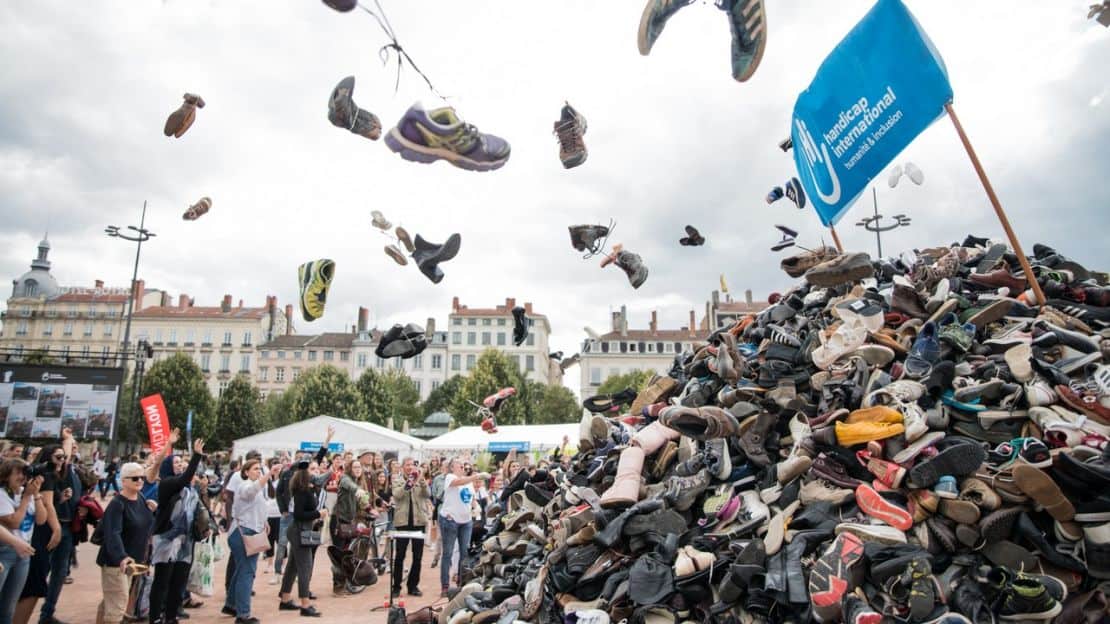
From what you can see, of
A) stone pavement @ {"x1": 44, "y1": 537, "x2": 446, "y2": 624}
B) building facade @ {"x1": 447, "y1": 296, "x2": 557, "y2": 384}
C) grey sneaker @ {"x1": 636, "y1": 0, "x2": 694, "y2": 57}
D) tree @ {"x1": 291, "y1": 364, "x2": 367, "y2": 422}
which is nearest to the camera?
grey sneaker @ {"x1": 636, "y1": 0, "x2": 694, "y2": 57}

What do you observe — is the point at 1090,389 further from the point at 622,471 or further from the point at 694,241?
the point at 694,241

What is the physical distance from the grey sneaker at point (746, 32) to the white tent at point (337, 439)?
58.5 feet

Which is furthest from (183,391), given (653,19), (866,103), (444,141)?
(866,103)

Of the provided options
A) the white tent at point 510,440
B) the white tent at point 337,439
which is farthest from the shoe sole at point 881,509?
the white tent at point 337,439

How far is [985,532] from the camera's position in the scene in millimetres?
3527

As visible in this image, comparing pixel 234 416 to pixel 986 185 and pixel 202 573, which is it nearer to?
pixel 202 573

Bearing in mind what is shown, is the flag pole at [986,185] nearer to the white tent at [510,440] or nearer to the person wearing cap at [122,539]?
the person wearing cap at [122,539]

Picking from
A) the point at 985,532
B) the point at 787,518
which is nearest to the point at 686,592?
the point at 787,518

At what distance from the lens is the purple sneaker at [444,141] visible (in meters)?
6.41

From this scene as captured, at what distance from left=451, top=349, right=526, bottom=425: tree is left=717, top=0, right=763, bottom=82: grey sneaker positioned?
1602 inches

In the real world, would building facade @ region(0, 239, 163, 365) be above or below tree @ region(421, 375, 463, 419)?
above

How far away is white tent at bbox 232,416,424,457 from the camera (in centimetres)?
2116

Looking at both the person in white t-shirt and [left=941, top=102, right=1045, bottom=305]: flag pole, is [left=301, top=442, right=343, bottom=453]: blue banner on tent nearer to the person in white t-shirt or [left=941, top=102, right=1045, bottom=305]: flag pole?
the person in white t-shirt

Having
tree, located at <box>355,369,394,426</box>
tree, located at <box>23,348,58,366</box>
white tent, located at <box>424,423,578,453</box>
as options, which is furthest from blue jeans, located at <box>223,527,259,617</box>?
tree, located at <box>355,369,394,426</box>
